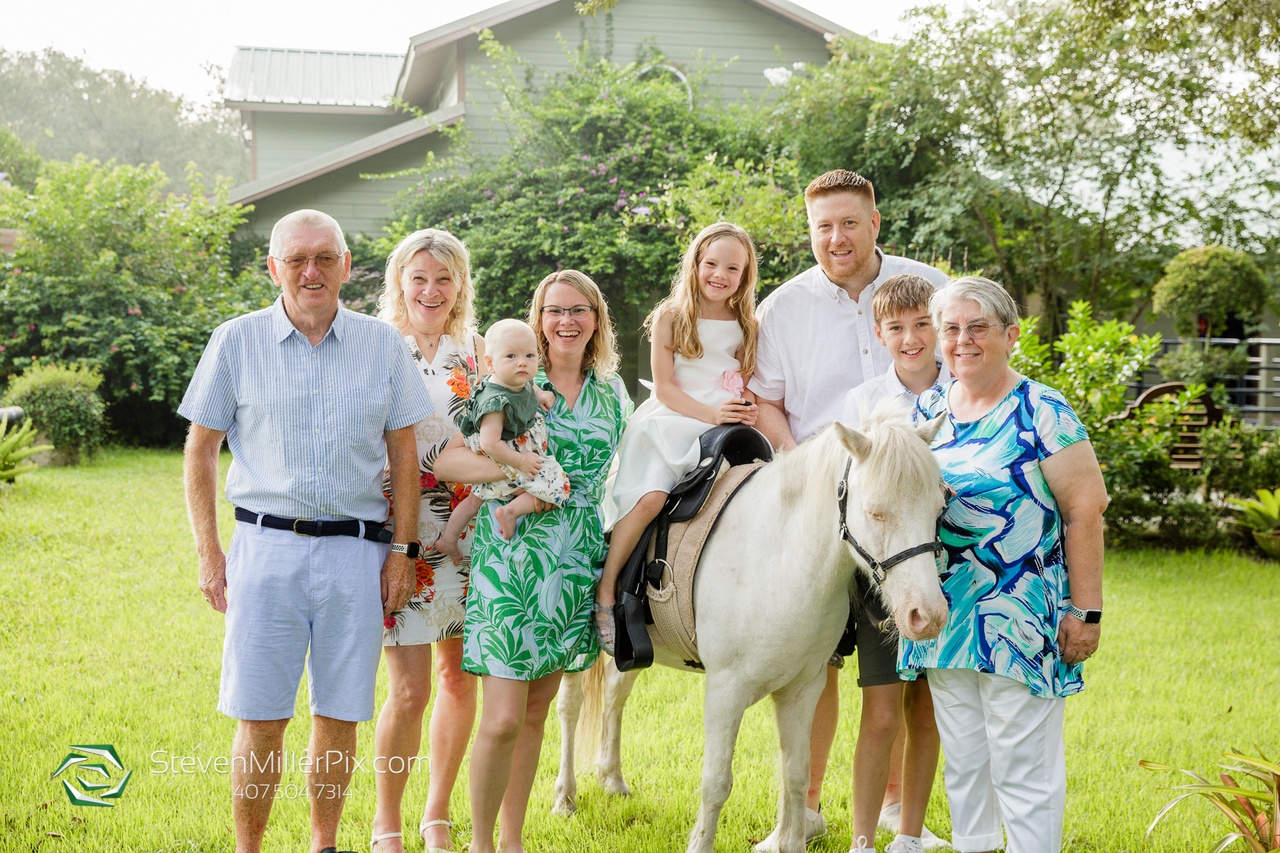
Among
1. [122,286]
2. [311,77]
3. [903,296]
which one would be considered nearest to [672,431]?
[903,296]

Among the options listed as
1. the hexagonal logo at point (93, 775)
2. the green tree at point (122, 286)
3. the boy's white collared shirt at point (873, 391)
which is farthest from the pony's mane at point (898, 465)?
the green tree at point (122, 286)

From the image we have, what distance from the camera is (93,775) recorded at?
387 cm

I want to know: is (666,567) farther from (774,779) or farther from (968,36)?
(968,36)

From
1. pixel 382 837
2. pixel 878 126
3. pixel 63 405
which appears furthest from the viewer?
Answer: pixel 878 126

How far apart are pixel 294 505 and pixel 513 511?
0.64 meters

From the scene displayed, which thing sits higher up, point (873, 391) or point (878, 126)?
point (878, 126)

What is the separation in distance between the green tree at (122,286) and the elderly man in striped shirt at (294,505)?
11.7 meters

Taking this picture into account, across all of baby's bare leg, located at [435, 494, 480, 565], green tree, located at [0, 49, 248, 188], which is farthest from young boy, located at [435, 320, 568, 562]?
green tree, located at [0, 49, 248, 188]

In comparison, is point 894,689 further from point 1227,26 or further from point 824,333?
point 1227,26

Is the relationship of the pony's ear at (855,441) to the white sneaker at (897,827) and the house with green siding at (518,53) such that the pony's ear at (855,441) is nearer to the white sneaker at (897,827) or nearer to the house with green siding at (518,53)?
the white sneaker at (897,827)

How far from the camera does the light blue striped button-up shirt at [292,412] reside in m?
2.72

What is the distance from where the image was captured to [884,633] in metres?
3.16

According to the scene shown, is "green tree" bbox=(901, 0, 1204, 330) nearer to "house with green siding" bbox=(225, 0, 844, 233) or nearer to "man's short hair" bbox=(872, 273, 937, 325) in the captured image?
"house with green siding" bbox=(225, 0, 844, 233)

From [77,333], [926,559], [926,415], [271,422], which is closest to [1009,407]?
[926,415]
